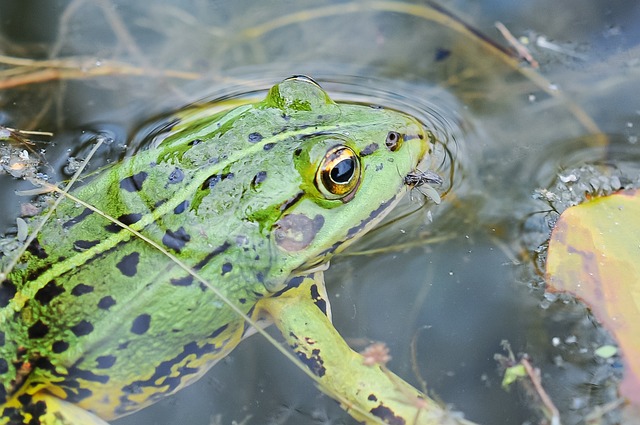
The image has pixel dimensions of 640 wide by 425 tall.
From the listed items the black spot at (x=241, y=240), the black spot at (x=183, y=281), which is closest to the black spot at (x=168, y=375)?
the black spot at (x=183, y=281)

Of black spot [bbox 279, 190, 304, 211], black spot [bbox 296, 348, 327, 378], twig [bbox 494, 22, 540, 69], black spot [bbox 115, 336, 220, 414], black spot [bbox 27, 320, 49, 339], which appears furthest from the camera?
twig [bbox 494, 22, 540, 69]

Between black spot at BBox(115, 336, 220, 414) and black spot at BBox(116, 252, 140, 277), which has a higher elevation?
black spot at BBox(116, 252, 140, 277)

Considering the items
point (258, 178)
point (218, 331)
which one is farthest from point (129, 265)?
point (258, 178)

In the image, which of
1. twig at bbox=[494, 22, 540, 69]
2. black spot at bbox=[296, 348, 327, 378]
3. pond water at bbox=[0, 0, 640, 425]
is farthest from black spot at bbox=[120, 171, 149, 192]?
twig at bbox=[494, 22, 540, 69]

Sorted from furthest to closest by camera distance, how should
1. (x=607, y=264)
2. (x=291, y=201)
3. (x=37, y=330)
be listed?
(x=607, y=264)
(x=291, y=201)
(x=37, y=330)

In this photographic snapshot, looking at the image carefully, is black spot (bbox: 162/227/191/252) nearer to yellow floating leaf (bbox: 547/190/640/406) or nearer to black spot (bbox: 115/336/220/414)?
black spot (bbox: 115/336/220/414)

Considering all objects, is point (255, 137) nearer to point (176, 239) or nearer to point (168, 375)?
point (176, 239)
